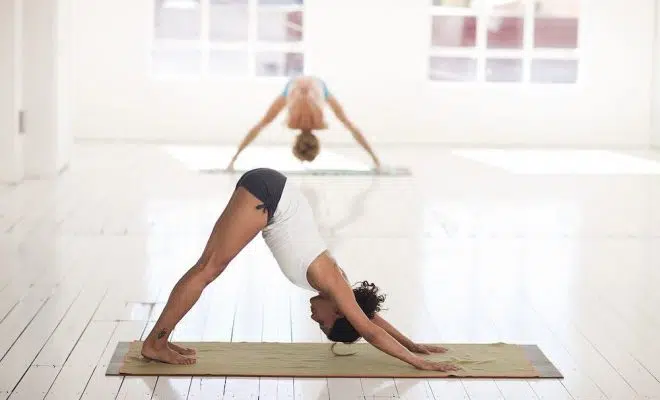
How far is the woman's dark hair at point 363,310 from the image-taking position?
4160 millimetres

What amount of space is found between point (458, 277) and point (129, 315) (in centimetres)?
183

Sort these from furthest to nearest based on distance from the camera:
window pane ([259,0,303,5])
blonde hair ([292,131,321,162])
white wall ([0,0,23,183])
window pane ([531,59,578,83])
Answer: window pane ([531,59,578,83]), window pane ([259,0,303,5]), blonde hair ([292,131,321,162]), white wall ([0,0,23,183])

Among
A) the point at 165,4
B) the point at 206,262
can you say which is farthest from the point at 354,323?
the point at 165,4

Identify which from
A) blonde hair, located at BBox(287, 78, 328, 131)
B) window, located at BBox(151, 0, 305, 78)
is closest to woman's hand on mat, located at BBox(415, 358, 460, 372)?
blonde hair, located at BBox(287, 78, 328, 131)

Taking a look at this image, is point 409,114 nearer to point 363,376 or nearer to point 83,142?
point 83,142

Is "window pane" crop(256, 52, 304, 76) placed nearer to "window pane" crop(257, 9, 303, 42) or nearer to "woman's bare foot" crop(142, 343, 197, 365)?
"window pane" crop(257, 9, 303, 42)

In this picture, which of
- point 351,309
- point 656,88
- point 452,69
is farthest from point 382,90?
point 351,309

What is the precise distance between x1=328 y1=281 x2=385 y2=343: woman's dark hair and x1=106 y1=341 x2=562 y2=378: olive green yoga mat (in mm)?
129

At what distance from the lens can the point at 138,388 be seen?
3.99 meters

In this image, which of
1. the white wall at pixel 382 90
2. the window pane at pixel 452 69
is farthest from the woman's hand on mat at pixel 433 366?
the window pane at pixel 452 69

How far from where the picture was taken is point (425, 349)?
14.8 feet

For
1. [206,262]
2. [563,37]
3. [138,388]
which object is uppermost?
[563,37]

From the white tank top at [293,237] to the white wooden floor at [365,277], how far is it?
39 centimetres

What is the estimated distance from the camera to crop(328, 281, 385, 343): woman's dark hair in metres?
4.16
